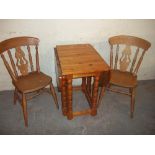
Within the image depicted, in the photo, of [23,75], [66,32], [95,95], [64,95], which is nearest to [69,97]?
[64,95]

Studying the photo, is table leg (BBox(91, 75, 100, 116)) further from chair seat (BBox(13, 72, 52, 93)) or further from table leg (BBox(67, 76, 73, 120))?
chair seat (BBox(13, 72, 52, 93))

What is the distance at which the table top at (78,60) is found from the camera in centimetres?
168

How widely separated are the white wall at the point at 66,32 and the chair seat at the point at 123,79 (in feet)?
1.62

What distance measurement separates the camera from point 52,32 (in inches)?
88.6

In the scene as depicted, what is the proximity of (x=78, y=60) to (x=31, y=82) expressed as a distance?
649 millimetres

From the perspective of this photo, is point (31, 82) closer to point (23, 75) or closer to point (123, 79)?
→ point (23, 75)

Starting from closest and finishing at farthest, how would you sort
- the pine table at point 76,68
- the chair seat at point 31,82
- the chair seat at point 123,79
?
the pine table at point 76,68 → the chair seat at point 31,82 → the chair seat at point 123,79

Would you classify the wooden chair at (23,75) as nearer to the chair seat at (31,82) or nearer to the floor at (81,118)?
the chair seat at (31,82)

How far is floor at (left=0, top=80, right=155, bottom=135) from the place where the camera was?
1952mm

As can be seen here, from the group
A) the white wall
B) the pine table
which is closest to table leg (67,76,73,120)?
the pine table

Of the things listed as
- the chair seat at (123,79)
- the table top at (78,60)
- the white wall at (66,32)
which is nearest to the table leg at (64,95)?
the table top at (78,60)

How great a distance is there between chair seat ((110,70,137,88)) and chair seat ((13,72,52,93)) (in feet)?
2.70
